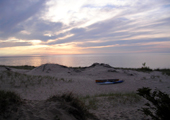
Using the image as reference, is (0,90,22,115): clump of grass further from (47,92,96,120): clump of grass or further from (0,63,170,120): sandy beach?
(47,92,96,120): clump of grass

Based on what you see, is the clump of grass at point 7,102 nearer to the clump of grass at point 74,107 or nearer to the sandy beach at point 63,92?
the sandy beach at point 63,92

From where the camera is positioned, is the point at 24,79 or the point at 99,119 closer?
the point at 99,119

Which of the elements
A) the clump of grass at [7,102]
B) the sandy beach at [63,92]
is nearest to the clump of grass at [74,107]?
the sandy beach at [63,92]

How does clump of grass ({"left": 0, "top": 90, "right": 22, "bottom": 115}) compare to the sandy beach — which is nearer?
clump of grass ({"left": 0, "top": 90, "right": 22, "bottom": 115})

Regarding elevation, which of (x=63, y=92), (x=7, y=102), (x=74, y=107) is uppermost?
(x=7, y=102)

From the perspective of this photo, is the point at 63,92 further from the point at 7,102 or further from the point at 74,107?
the point at 7,102

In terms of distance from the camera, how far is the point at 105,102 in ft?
19.7

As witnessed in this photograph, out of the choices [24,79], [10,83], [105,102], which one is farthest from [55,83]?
[105,102]

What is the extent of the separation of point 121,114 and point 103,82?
6628mm

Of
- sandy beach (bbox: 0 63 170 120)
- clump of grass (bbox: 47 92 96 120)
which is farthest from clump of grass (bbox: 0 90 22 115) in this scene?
clump of grass (bbox: 47 92 96 120)

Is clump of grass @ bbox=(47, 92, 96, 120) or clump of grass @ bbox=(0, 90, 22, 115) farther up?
clump of grass @ bbox=(0, 90, 22, 115)

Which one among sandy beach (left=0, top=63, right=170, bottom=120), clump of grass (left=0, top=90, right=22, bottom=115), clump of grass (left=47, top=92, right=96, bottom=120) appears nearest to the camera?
clump of grass (left=0, top=90, right=22, bottom=115)

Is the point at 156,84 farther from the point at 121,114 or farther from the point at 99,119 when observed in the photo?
the point at 99,119

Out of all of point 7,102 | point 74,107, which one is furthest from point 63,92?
point 7,102
